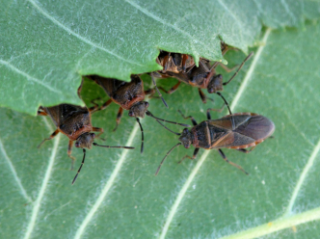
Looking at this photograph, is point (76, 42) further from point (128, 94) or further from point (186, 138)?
point (186, 138)

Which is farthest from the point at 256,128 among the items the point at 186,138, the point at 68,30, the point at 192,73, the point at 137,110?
the point at 68,30

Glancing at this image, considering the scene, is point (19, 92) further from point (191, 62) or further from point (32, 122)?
point (191, 62)

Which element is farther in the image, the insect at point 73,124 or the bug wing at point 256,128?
the bug wing at point 256,128

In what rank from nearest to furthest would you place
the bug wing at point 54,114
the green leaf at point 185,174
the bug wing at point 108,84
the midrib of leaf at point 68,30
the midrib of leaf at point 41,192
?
the midrib of leaf at point 68,30
the midrib of leaf at point 41,192
the green leaf at point 185,174
the bug wing at point 54,114
the bug wing at point 108,84

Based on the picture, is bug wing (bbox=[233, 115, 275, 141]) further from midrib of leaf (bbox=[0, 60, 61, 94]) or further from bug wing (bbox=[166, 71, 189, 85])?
midrib of leaf (bbox=[0, 60, 61, 94])

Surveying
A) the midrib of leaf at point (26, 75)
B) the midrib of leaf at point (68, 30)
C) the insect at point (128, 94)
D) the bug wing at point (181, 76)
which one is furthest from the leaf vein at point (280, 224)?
the midrib of leaf at point (26, 75)

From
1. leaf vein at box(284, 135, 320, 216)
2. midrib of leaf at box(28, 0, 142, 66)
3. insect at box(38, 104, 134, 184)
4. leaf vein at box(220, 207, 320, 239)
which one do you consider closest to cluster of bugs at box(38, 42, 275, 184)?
insect at box(38, 104, 134, 184)

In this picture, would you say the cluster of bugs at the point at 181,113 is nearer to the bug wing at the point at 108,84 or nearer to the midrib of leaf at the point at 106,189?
the bug wing at the point at 108,84

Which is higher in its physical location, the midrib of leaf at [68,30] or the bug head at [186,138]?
the midrib of leaf at [68,30]
